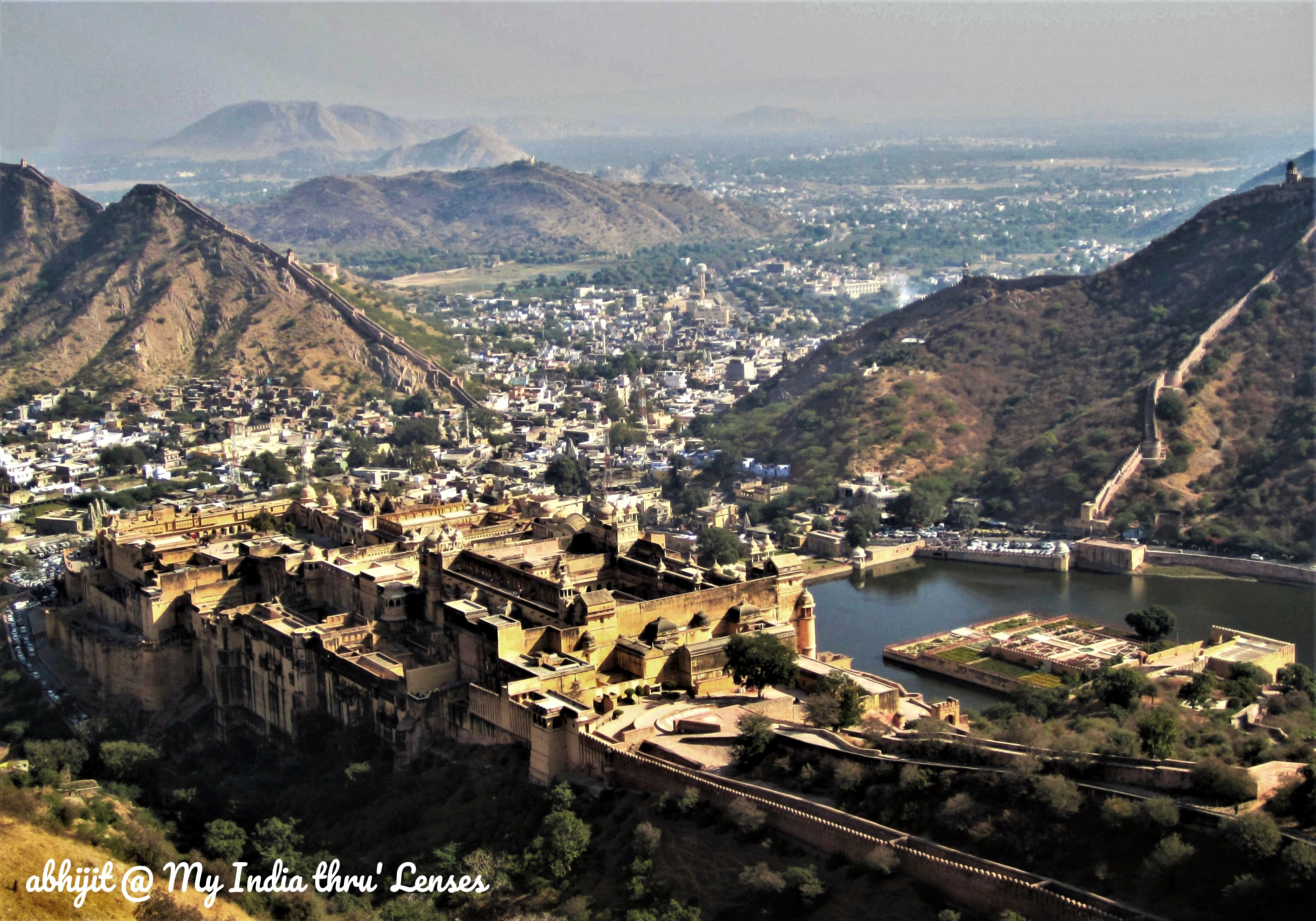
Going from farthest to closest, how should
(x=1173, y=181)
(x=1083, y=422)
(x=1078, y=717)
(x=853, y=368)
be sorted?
(x=1173, y=181) → (x=853, y=368) → (x=1083, y=422) → (x=1078, y=717)

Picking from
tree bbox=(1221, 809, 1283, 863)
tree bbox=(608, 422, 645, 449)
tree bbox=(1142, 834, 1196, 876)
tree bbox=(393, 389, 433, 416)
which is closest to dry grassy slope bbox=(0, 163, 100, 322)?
tree bbox=(393, 389, 433, 416)

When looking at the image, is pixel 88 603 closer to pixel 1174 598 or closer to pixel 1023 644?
pixel 1023 644

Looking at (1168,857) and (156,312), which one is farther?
(156,312)

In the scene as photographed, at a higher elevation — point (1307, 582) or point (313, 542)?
point (313, 542)

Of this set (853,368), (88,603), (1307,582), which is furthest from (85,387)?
(1307,582)

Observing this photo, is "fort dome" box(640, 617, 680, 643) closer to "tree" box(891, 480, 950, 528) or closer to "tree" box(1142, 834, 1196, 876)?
"tree" box(1142, 834, 1196, 876)

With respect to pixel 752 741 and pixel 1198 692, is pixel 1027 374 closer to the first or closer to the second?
pixel 1198 692

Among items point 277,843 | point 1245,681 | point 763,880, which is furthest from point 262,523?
point 1245,681
